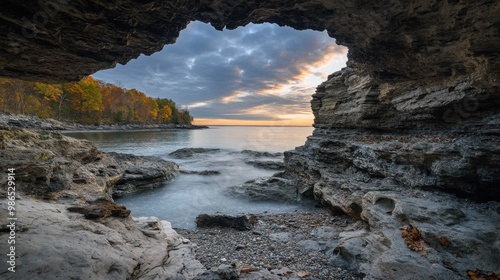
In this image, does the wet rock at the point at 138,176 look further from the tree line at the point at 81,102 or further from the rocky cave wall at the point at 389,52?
the tree line at the point at 81,102

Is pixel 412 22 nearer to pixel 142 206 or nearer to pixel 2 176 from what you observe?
pixel 2 176

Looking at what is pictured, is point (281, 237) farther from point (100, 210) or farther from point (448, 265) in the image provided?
point (100, 210)

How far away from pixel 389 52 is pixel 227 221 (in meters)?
10.3

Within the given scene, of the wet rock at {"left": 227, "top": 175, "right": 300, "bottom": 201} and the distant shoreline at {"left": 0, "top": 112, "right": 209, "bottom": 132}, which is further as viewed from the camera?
the distant shoreline at {"left": 0, "top": 112, "right": 209, "bottom": 132}

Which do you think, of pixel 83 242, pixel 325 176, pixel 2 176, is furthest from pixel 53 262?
pixel 325 176

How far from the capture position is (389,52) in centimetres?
948

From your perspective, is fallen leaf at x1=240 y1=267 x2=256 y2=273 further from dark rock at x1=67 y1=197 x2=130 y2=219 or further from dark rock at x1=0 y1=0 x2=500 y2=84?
dark rock at x1=0 y1=0 x2=500 y2=84

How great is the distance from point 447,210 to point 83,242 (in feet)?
33.2

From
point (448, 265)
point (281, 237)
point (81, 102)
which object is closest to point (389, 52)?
point (448, 265)

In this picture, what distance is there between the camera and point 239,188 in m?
18.1

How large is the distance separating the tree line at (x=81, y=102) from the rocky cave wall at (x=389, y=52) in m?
66.4

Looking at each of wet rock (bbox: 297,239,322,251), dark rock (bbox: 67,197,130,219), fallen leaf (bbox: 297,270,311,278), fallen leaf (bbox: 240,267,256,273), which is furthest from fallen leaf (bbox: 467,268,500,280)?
dark rock (bbox: 67,197,130,219)

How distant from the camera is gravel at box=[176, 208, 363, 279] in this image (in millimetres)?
6973

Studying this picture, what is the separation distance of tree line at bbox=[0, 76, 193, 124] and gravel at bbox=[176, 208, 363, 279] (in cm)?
6980
